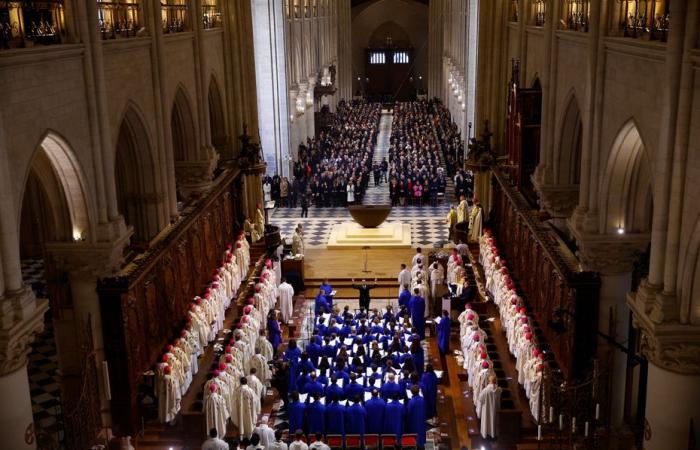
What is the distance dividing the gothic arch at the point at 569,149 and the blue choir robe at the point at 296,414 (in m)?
8.04

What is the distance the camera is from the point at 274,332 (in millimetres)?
19391

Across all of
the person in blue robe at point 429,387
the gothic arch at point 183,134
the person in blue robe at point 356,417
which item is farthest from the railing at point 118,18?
the person in blue robe at point 429,387

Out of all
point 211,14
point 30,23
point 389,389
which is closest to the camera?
point 30,23

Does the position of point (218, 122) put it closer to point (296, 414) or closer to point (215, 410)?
point (215, 410)

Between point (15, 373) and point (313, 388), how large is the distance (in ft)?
19.2

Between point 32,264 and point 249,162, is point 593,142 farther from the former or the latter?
point 32,264

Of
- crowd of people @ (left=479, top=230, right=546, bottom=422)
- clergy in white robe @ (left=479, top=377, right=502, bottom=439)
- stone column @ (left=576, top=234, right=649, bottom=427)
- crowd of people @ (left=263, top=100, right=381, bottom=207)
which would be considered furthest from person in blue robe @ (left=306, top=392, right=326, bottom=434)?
crowd of people @ (left=263, top=100, right=381, bottom=207)

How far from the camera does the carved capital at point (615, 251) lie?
581 inches

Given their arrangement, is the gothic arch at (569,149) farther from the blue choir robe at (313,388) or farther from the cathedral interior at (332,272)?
the blue choir robe at (313,388)

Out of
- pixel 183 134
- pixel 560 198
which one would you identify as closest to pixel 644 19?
pixel 560 198

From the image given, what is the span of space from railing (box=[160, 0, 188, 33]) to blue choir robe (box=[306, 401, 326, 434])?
34.6 feet

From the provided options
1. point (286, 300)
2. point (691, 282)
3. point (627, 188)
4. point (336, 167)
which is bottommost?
point (286, 300)

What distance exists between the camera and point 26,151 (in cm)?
1220

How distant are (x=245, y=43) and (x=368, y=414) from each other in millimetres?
15968
